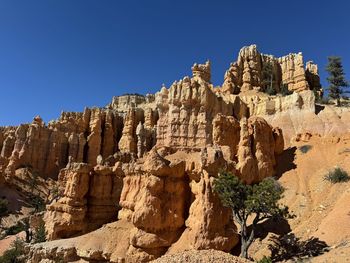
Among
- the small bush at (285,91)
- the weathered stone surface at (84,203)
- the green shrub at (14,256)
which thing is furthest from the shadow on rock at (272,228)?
the small bush at (285,91)

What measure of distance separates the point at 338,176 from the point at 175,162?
46.8 feet

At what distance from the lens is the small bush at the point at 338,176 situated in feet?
96.4

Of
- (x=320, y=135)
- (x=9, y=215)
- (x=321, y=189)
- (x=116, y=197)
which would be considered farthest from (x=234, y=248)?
(x=9, y=215)

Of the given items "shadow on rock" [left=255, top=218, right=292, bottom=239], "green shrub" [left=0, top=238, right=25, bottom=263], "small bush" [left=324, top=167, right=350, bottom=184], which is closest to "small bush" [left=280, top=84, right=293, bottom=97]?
"small bush" [left=324, top=167, right=350, bottom=184]

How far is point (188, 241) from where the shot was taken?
23.9 m

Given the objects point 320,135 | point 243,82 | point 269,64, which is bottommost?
point 320,135

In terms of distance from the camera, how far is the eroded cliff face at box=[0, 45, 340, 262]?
81.4 ft

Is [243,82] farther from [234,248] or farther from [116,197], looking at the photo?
[234,248]

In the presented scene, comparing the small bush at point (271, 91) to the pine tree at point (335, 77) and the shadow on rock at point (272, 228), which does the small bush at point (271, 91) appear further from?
the shadow on rock at point (272, 228)

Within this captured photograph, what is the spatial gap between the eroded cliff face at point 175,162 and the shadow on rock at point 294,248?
9.37ft

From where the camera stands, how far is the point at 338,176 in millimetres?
29688

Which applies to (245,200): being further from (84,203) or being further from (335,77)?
(335,77)

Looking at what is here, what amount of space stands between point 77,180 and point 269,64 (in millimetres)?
52738

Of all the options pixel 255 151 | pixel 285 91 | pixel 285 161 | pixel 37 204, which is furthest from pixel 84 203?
pixel 285 91
